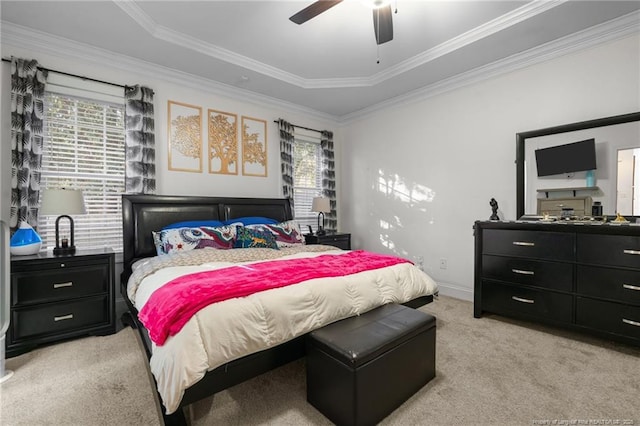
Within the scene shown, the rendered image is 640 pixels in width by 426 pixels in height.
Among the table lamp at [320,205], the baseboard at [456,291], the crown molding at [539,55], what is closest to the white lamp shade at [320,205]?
the table lamp at [320,205]

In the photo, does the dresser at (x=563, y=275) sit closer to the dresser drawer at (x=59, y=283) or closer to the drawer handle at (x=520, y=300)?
the drawer handle at (x=520, y=300)

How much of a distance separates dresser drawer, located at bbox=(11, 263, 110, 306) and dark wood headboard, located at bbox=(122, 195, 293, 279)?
25 centimetres

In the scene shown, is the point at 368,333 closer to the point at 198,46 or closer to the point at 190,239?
the point at 190,239

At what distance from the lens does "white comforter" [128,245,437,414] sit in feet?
4.44

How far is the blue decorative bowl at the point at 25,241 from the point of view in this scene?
2479mm

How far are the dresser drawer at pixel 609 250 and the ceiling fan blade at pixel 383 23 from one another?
7.43ft

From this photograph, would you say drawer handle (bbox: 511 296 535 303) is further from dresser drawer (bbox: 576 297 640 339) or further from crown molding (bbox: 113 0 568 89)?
crown molding (bbox: 113 0 568 89)

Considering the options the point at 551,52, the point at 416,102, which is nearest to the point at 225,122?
the point at 416,102

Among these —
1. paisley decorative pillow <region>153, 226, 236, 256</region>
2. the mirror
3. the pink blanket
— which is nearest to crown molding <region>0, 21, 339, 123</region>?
paisley decorative pillow <region>153, 226, 236, 256</region>

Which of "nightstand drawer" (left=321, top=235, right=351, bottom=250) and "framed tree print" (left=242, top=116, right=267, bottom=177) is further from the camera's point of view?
"nightstand drawer" (left=321, top=235, right=351, bottom=250)

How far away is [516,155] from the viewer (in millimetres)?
3217

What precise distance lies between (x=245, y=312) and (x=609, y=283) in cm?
275

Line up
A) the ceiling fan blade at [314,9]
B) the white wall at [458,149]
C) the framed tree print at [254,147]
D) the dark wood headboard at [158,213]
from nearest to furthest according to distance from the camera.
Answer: the ceiling fan blade at [314,9] < the white wall at [458,149] < the dark wood headboard at [158,213] < the framed tree print at [254,147]

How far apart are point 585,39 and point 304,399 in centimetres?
390
